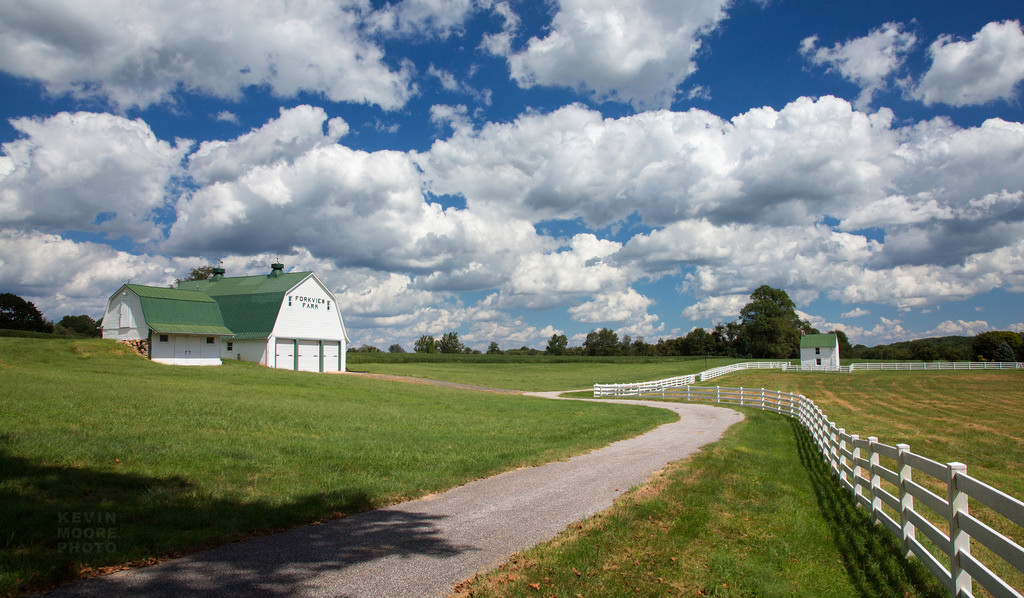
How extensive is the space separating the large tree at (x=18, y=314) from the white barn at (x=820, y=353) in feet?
320

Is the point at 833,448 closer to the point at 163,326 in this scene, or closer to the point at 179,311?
the point at 163,326

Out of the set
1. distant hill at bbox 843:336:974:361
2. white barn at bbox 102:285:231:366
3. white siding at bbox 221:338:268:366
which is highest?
white barn at bbox 102:285:231:366

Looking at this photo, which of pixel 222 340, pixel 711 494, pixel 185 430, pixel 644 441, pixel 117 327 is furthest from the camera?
pixel 222 340

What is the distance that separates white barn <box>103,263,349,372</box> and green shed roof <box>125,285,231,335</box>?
1.75 ft

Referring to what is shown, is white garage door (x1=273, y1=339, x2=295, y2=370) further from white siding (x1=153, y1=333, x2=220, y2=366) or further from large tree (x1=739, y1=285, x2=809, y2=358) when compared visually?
Result: large tree (x1=739, y1=285, x2=809, y2=358)

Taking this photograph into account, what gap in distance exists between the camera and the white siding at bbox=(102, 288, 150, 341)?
124 feet

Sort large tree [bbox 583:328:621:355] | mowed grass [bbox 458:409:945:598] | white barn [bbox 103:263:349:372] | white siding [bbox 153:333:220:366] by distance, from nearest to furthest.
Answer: mowed grass [bbox 458:409:945:598] → white siding [bbox 153:333:220:366] → white barn [bbox 103:263:349:372] → large tree [bbox 583:328:621:355]

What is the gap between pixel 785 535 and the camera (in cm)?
735

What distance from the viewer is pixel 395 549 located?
249 inches

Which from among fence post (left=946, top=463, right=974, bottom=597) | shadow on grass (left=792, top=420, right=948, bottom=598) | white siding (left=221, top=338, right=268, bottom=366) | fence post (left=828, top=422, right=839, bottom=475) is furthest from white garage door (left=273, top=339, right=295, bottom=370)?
fence post (left=946, top=463, right=974, bottom=597)

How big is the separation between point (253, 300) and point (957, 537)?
46.7 meters

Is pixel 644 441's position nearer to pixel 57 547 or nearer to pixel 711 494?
pixel 711 494

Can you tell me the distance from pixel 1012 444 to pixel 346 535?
20.4m

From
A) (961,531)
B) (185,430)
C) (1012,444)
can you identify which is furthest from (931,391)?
(185,430)
